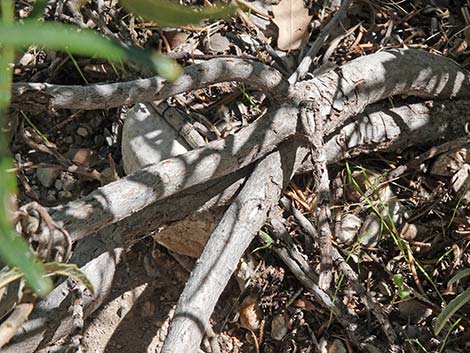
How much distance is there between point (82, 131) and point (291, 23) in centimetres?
87

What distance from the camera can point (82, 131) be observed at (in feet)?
9.44

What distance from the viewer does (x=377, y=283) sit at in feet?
8.48

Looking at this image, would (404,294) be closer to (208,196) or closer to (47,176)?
(208,196)

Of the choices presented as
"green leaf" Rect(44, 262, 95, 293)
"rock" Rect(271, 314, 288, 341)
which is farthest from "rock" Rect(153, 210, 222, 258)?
"green leaf" Rect(44, 262, 95, 293)

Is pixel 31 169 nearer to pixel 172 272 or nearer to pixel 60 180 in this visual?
pixel 60 180

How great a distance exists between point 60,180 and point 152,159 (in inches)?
16.9

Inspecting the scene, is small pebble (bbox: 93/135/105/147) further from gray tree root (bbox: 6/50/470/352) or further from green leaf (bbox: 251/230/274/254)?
green leaf (bbox: 251/230/274/254)

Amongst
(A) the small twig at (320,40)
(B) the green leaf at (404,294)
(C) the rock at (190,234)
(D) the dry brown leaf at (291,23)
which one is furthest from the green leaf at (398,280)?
(D) the dry brown leaf at (291,23)

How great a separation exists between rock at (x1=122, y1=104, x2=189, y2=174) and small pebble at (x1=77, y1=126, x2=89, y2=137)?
230mm

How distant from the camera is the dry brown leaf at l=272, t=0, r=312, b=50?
2.84 metres

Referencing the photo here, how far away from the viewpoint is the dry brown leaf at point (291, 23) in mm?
2836

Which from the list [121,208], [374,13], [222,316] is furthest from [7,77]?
[374,13]

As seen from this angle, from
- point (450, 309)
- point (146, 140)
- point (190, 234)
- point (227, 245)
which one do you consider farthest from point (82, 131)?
point (450, 309)

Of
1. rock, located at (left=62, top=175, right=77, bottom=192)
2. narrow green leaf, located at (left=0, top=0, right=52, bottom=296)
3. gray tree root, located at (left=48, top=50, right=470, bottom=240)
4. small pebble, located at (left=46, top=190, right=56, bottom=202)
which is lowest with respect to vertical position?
small pebble, located at (left=46, top=190, right=56, bottom=202)
